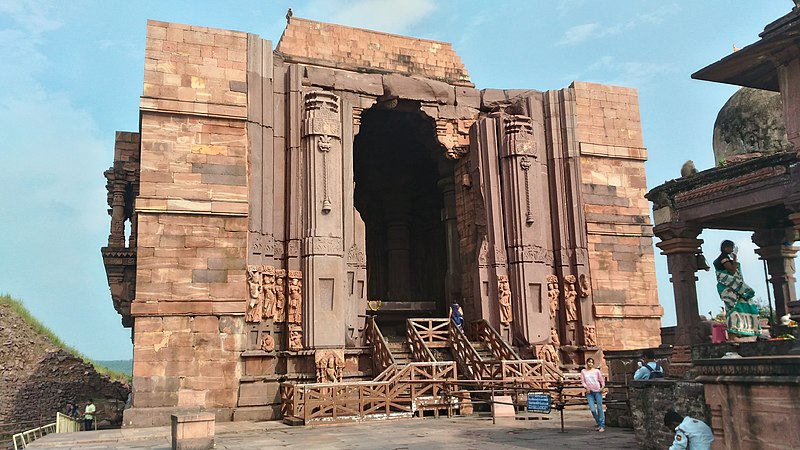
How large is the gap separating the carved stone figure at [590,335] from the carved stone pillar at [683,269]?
9238 millimetres


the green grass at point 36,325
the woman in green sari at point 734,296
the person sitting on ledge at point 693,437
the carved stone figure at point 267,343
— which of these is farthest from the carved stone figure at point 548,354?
the green grass at point 36,325

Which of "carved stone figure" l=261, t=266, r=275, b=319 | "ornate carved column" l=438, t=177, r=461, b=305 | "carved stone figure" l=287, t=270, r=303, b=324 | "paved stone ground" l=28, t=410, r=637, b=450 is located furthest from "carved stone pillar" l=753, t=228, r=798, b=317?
"ornate carved column" l=438, t=177, r=461, b=305

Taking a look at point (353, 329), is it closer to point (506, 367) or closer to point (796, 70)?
point (506, 367)

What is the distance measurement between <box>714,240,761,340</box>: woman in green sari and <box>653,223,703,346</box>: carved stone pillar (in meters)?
0.40

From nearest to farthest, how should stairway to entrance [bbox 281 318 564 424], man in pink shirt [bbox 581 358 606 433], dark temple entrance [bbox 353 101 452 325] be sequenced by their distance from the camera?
man in pink shirt [bbox 581 358 606 433] → stairway to entrance [bbox 281 318 564 424] → dark temple entrance [bbox 353 101 452 325]

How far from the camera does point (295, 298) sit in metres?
17.2

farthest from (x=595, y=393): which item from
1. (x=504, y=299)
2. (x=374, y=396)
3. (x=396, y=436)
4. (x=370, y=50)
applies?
(x=370, y=50)

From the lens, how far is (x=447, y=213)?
2256cm

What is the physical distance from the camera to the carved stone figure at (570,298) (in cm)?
2000

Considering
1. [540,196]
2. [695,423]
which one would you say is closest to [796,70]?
[695,423]

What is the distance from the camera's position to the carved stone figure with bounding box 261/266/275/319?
1692 cm

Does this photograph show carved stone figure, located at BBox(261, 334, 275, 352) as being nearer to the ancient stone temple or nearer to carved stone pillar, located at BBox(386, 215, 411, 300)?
the ancient stone temple

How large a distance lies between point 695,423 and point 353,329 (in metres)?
12.4

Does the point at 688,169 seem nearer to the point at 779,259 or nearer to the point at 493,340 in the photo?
the point at 779,259
